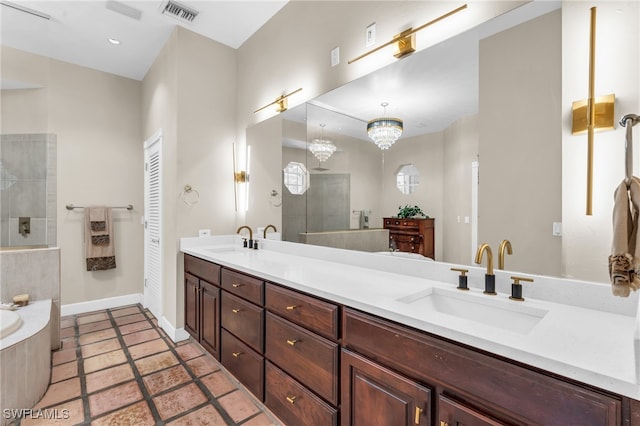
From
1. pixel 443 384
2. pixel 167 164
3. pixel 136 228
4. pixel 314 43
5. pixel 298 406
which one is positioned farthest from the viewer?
pixel 136 228

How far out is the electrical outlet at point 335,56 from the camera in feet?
6.86

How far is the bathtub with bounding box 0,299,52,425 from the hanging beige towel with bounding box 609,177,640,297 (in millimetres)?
2734

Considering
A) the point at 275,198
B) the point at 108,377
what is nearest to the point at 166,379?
the point at 108,377

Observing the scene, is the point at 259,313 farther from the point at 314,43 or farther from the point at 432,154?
the point at 314,43

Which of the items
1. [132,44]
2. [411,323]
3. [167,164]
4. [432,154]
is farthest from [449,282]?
[132,44]

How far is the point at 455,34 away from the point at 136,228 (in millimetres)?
4131

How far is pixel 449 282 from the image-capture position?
1473 millimetres

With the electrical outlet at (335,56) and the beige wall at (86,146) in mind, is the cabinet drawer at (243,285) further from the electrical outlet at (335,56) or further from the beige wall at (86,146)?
the beige wall at (86,146)

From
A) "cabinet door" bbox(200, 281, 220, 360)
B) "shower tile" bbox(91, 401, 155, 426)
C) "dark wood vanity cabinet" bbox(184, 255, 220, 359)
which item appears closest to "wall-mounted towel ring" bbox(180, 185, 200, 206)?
"dark wood vanity cabinet" bbox(184, 255, 220, 359)

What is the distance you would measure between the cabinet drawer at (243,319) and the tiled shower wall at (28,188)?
185 centimetres

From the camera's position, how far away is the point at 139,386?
2.10 m

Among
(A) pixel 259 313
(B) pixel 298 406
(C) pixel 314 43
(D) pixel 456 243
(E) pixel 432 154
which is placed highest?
(C) pixel 314 43

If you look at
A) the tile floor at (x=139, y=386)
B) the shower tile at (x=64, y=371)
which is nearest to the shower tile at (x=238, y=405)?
the tile floor at (x=139, y=386)

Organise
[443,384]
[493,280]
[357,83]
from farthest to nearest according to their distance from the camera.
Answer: [357,83] < [493,280] < [443,384]
